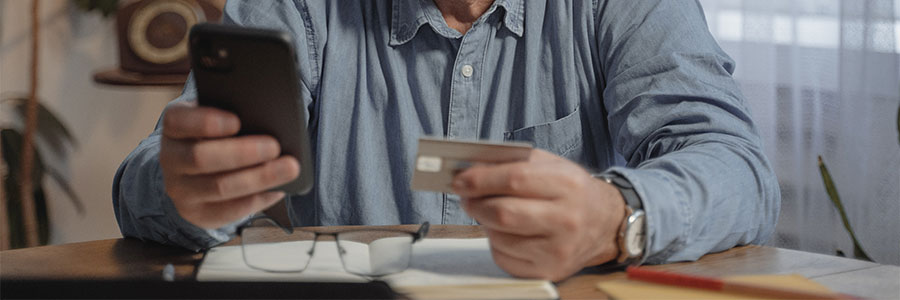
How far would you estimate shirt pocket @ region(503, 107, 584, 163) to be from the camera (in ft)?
3.74

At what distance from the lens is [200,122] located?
0.69 metres

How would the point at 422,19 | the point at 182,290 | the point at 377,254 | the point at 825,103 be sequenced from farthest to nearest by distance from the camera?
the point at 825,103, the point at 422,19, the point at 377,254, the point at 182,290

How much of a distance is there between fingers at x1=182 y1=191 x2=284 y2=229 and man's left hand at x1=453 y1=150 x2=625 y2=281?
7.9 inches

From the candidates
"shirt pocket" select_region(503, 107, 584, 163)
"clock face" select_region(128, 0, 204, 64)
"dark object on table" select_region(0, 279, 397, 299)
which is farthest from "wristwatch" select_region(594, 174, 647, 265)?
"clock face" select_region(128, 0, 204, 64)

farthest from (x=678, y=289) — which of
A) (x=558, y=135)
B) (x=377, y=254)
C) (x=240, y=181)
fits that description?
(x=558, y=135)

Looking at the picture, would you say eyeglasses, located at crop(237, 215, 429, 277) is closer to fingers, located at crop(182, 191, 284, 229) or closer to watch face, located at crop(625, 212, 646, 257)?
fingers, located at crop(182, 191, 284, 229)

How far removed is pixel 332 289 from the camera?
0.54 metres

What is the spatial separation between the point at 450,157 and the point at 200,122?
229 millimetres

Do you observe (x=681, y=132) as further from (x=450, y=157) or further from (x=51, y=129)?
(x=51, y=129)

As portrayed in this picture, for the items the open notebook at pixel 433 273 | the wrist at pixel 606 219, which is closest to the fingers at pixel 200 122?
the open notebook at pixel 433 273

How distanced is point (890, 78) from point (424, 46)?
1.26m

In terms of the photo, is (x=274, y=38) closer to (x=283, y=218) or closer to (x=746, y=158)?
(x=283, y=218)

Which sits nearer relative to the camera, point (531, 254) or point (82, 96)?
point (531, 254)

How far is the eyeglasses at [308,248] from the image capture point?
0.71m
